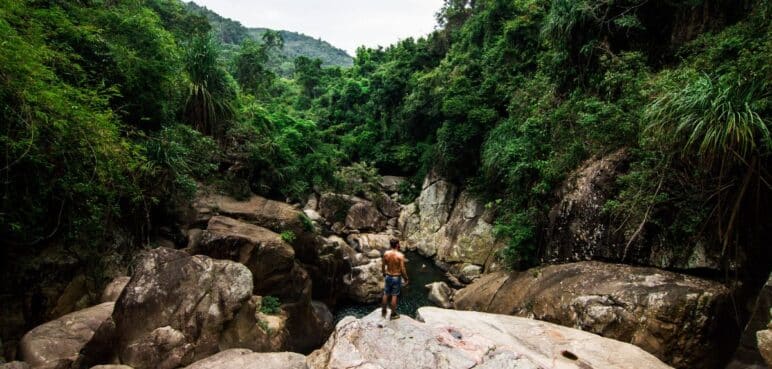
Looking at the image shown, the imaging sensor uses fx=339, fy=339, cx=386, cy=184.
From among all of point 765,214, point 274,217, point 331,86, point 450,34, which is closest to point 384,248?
point 274,217

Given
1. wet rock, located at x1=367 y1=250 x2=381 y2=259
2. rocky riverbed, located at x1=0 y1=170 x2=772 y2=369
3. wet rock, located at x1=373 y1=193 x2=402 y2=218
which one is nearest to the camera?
rocky riverbed, located at x1=0 y1=170 x2=772 y2=369

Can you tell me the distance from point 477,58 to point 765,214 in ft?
51.5

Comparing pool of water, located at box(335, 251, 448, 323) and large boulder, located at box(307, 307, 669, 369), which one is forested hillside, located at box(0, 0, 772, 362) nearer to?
large boulder, located at box(307, 307, 669, 369)

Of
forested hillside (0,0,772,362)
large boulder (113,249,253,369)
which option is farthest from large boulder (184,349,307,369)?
forested hillside (0,0,772,362)

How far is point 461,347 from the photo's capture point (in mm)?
4969

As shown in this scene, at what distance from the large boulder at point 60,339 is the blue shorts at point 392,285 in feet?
17.4

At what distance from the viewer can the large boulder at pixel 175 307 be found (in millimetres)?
6441

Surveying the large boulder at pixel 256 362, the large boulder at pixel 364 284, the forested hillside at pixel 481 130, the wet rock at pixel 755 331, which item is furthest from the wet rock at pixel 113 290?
the wet rock at pixel 755 331

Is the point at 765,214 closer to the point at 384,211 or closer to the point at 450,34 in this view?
the point at 384,211

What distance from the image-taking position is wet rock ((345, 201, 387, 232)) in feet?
68.6

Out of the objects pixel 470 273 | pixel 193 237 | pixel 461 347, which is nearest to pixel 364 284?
pixel 470 273

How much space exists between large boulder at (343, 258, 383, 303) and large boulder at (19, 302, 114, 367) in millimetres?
8372

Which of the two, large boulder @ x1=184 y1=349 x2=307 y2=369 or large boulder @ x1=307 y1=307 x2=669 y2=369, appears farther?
large boulder @ x1=184 y1=349 x2=307 y2=369

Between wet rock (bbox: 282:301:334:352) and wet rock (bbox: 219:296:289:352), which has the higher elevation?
wet rock (bbox: 219:296:289:352)
